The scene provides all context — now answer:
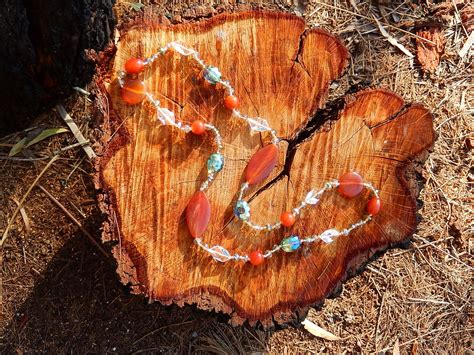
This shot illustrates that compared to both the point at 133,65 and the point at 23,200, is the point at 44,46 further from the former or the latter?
the point at 23,200

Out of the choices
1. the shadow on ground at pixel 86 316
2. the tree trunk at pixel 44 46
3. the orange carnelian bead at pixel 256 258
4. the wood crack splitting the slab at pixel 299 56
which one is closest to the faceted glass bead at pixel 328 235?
the orange carnelian bead at pixel 256 258

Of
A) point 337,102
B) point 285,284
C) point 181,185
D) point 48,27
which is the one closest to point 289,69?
point 337,102

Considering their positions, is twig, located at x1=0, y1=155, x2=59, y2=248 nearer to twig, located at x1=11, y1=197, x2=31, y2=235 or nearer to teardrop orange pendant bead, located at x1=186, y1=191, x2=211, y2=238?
twig, located at x1=11, y1=197, x2=31, y2=235

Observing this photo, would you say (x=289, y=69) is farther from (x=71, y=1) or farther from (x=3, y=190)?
(x=3, y=190)

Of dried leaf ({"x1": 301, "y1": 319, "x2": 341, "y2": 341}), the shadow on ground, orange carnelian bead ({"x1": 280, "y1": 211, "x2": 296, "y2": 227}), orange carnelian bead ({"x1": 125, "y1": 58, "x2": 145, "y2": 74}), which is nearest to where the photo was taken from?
orange carnelian bead ({"x1": 125, "y1": 58, "x2": 145, "y2": 74})

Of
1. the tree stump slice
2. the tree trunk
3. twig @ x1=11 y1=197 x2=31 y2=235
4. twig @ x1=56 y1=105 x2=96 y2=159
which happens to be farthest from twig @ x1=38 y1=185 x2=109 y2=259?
the tree stump slice

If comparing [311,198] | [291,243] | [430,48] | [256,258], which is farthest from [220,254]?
[430,48]

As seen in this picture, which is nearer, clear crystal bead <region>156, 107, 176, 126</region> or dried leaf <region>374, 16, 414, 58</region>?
clear crystal bead <region>156, 107, 176, 126</region>

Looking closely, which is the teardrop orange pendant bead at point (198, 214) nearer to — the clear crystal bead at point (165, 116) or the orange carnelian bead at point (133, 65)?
the clear crystal bead at point (165, 116)
